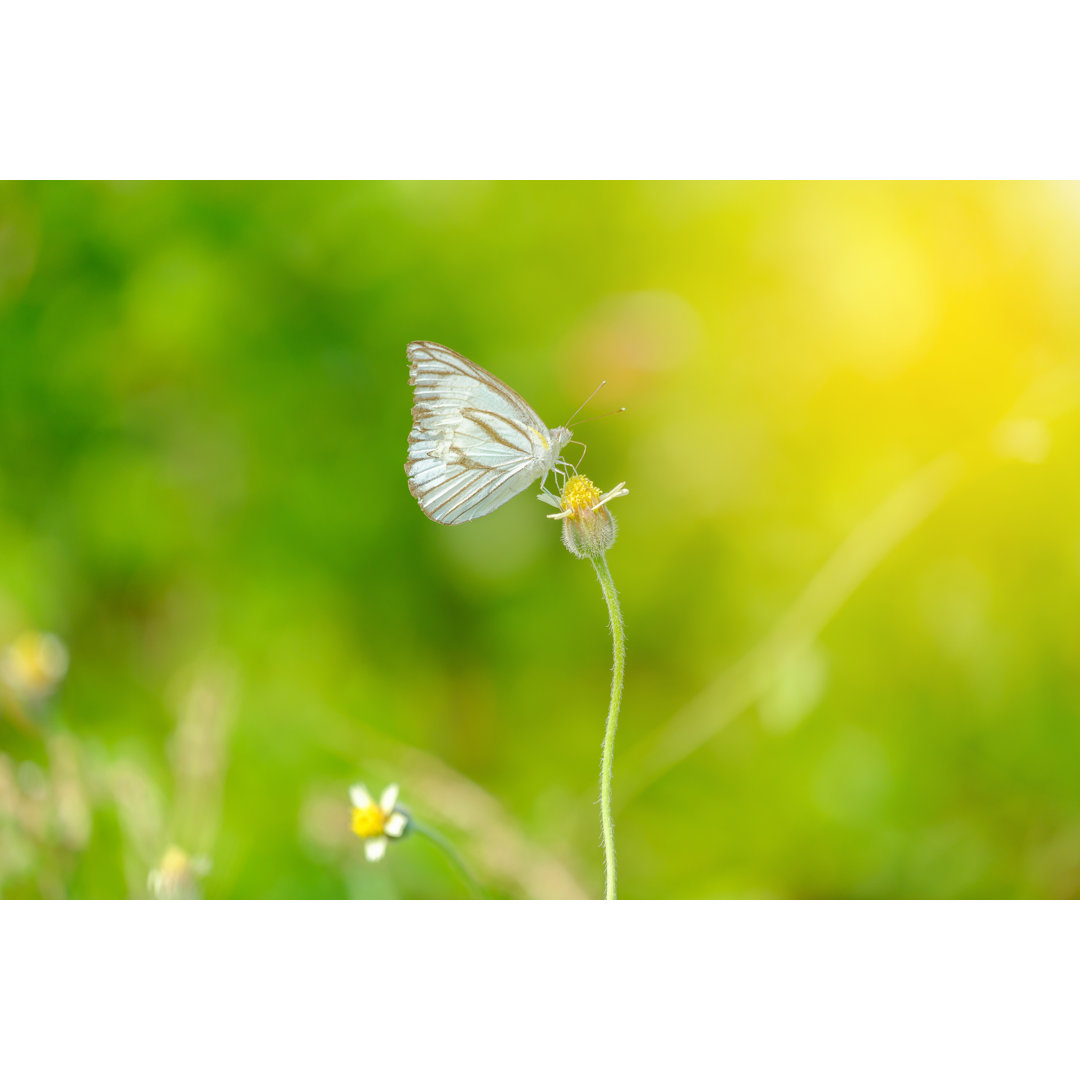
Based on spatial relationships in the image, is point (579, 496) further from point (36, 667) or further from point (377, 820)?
point (36, 667)

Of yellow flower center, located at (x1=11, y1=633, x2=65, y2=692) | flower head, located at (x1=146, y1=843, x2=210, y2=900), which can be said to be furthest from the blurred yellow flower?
flower head, located at (x1=146, y1=843, x2=210, y2=900)

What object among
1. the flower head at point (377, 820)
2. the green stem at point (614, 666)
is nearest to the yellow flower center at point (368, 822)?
the flower head at point (377, 820)

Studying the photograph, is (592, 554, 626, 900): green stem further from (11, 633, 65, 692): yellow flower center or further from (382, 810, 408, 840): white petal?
(11, 633, 65, 692): yellow flower center

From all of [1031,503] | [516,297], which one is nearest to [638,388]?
[516,297]

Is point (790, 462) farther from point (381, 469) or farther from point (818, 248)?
point (381, 469)

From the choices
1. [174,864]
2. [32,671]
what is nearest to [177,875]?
[174,864]
